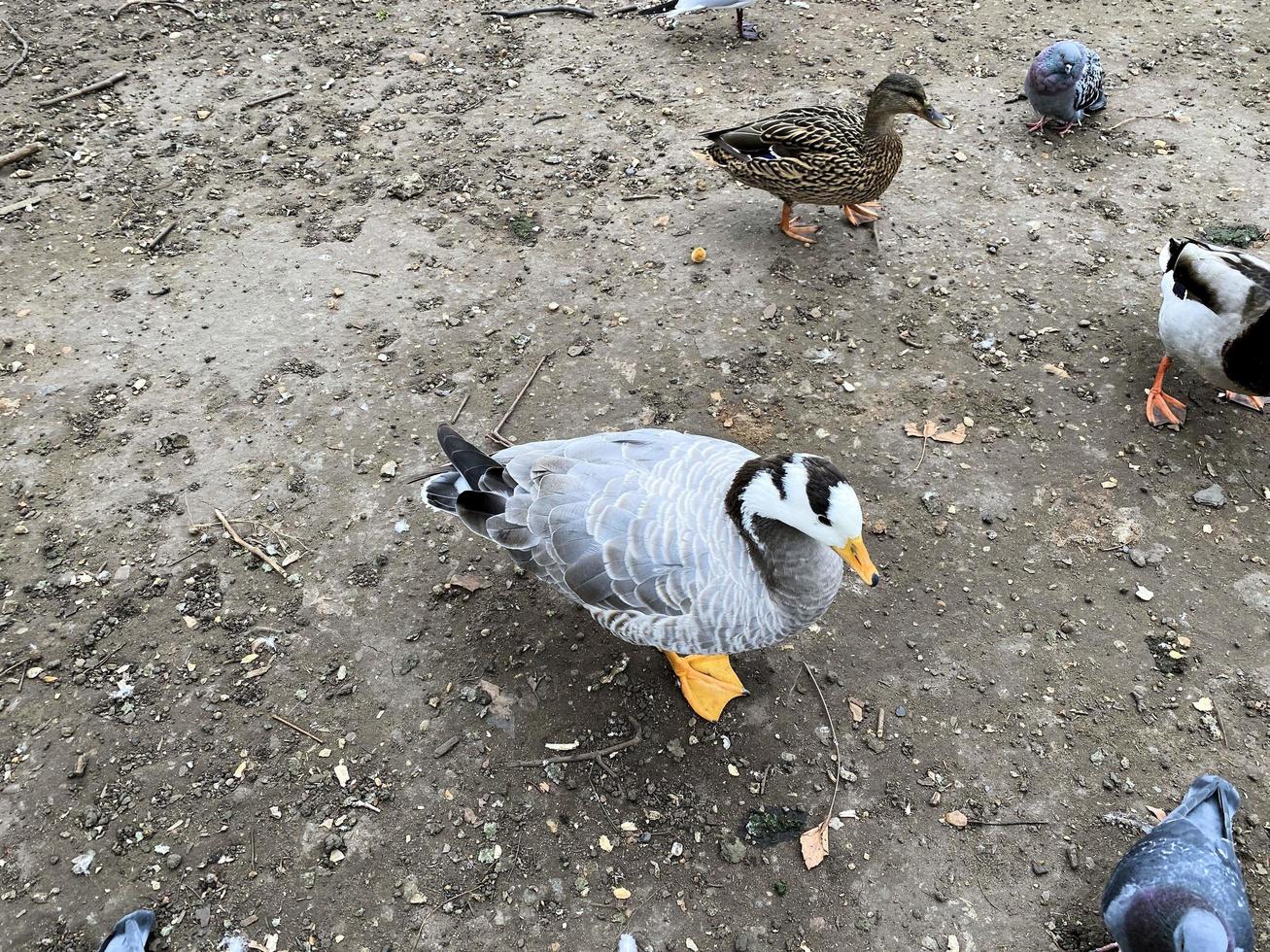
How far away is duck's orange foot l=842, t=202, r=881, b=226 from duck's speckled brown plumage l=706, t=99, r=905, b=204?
0.87 ft

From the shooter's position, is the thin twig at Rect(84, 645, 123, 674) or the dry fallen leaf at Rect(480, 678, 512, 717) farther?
the thin twig at Rect(84, 645, 123, 674)

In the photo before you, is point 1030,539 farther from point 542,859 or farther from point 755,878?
point 542,859

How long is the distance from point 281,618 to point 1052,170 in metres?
5.90

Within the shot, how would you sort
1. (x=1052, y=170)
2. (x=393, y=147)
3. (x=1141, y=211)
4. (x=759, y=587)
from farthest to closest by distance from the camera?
(x=393, y=147)
(x=1052, y=170)
(x=1141, y=211)
(x=759, y=587)

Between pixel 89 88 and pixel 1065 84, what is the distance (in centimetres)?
766

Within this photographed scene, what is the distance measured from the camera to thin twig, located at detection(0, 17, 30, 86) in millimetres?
6539

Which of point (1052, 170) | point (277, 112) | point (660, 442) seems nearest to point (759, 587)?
point (660, 442)

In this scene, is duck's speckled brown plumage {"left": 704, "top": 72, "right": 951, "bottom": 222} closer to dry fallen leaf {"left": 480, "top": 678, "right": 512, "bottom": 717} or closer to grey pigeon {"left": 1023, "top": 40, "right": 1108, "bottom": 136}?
grey pigeon {"left": 1023, "top": 40, "right": 1108, "bottom": 136}

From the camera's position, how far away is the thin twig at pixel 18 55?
6.54 meters

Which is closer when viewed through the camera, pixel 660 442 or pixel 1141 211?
pixel 660 442

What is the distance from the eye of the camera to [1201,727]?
3166 mm

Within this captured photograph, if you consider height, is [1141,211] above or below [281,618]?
above

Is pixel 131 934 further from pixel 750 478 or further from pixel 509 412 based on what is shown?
pixel 509 412

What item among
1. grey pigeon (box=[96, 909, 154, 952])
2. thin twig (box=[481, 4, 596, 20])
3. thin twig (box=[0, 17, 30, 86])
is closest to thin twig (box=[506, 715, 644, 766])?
grey pigeon (box=[96, 909, 154, 952])
